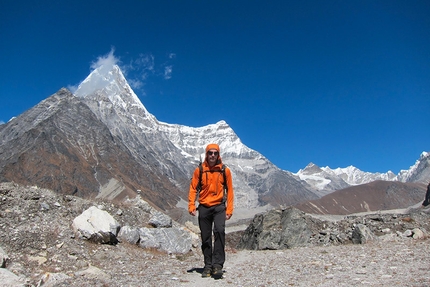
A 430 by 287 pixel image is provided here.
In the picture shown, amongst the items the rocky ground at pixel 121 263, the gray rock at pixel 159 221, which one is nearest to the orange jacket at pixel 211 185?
the rocky ground at pixel 121 263

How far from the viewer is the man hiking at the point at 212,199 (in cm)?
861

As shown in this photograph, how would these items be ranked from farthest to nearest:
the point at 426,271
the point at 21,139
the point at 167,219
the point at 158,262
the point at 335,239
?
the point at 21,139 < the point at 335,239 < the point at 167,219 < the point at 158,262 < the point at 426,271

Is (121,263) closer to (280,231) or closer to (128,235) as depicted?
(128,235)

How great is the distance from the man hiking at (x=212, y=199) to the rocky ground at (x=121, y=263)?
74 cm

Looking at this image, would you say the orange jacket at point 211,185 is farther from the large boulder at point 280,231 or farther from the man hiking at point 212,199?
the large boulder at point 280,231

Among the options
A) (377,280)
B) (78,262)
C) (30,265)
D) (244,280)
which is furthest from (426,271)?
(30,265)

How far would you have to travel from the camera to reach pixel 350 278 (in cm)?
719

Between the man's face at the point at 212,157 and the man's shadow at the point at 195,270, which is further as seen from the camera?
the man's shadow at the point at 195,270

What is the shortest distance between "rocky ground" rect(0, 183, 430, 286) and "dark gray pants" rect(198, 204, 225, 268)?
50 cm

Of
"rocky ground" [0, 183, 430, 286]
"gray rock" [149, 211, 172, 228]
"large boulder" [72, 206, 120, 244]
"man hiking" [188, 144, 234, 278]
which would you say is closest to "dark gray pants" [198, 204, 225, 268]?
"man hiking" [188, 144, 234, 278]

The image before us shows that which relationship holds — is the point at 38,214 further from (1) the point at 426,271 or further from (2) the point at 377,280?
(1) the point at 426,271

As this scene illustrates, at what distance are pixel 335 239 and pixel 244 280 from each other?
898cm

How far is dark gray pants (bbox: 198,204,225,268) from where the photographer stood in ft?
28.1

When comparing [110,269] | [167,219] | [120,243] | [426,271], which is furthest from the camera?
[167,219]
